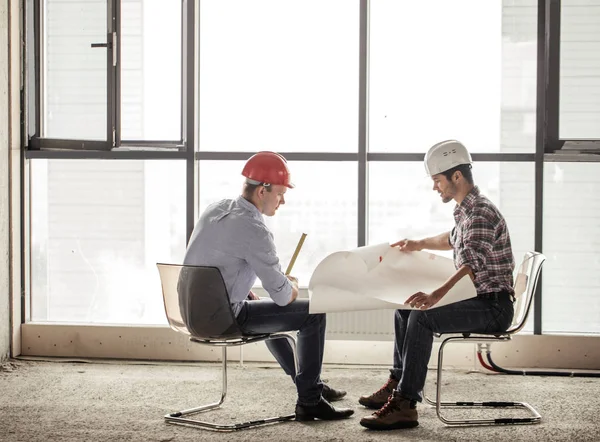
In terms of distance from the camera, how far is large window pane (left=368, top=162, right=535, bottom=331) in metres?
4.97

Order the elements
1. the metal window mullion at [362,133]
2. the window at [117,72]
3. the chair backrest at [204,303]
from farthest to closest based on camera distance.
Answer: the window at [117,72]
the metal window mullion at [362,133]
the chair backrest at [204,303]

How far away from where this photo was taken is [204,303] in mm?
3449

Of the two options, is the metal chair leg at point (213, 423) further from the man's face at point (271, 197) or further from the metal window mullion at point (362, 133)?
the metal window mullion at point (362, 133)

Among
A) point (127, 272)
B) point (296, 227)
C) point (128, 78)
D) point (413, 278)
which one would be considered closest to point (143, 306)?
point (127, 272)

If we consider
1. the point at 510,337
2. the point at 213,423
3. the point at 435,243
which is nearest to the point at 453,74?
the point at 435,243

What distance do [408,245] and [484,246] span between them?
464mm

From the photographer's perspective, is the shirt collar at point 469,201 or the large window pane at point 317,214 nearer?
the shirt collar at point 469,201

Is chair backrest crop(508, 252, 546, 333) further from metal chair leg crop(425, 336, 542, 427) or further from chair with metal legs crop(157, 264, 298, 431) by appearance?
chair with metal legs crop(157, 264, 298, 431)

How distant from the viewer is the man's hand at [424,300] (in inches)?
138

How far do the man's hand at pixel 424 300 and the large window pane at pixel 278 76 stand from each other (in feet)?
5.73

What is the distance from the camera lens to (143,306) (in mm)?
5219

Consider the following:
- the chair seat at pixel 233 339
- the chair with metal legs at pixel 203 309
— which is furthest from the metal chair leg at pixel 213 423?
the chair seat at pixel 233 339

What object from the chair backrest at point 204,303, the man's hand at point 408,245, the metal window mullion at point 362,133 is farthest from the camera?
→ the metal window mullion at point 362,133

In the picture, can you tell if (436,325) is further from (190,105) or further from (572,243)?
(190,105)
